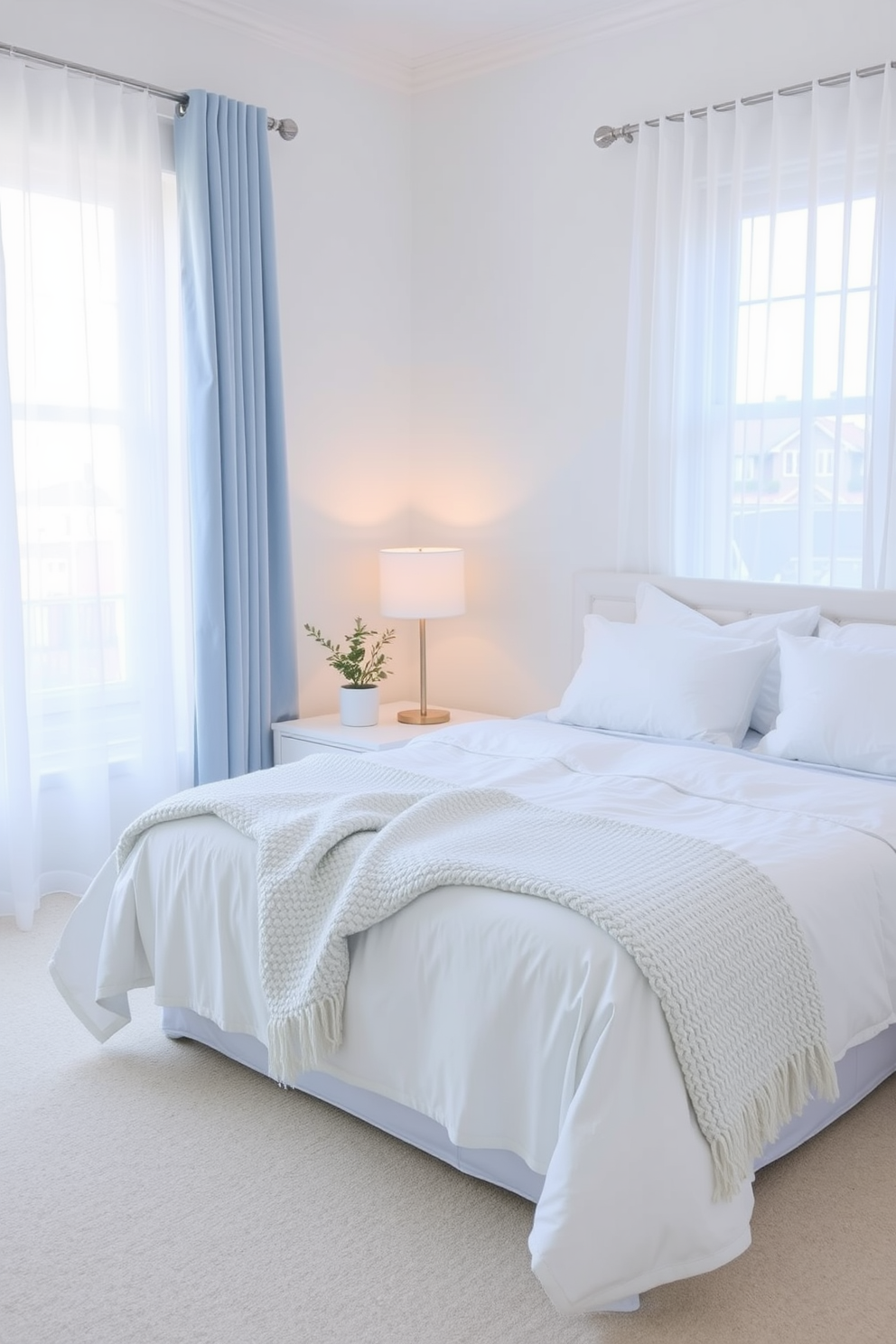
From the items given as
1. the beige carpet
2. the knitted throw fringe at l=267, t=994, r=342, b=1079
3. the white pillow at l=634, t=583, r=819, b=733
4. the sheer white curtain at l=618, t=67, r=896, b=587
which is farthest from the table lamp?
the knitted throw fringe at l=267, t=994, r=342, b=1079

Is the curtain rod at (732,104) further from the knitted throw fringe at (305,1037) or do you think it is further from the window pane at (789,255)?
the knitted throw fringe at (305,1037)

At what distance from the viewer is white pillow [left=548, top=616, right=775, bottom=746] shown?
10.7ft

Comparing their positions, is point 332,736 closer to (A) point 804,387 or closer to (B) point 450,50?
(A) point 804,387

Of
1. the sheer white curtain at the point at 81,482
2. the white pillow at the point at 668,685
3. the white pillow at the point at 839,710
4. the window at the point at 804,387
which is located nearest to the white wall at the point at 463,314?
the sheer white curtain at the point at 81,482

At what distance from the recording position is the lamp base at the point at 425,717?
4.24m

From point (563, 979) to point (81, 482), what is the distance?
236 centimetres

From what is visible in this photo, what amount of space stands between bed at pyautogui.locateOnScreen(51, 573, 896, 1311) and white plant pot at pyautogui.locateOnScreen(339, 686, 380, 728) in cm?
83

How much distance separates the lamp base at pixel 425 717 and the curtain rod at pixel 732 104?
1.98m

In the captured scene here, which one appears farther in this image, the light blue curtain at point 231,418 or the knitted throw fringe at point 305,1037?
the light blue curtain at point 231,418

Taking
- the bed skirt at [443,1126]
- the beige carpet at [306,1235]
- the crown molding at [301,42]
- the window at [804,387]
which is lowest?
the beige carpet at [306,1235]

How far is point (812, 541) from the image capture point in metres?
3.51

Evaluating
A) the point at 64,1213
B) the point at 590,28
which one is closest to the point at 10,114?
the point at 590,28

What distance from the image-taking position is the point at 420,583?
13.7ft

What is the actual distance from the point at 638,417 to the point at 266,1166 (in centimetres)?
258
